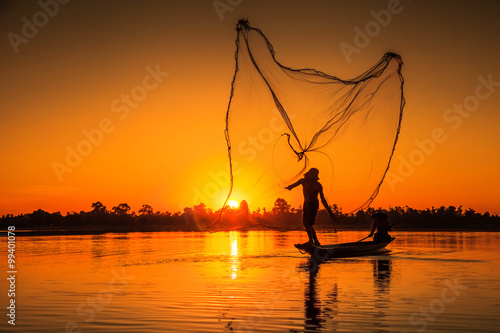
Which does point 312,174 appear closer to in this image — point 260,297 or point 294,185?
point 294,185

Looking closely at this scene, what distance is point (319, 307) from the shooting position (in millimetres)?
12281

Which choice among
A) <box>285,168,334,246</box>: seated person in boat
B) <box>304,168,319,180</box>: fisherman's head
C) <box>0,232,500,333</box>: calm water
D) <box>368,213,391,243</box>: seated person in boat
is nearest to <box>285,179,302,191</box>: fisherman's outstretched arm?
<box>285,168,334,246</box>: seated person in boat

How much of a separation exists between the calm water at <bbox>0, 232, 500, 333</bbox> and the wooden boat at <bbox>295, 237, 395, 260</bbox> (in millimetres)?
561

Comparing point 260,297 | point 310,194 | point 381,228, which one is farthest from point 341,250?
point 260,297

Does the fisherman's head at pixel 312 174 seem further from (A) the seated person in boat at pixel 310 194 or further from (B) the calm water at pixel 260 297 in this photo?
(B) the calm water at pixel 260 297

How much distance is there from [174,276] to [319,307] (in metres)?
7.69

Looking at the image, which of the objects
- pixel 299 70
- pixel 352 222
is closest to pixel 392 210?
pixel 352 222

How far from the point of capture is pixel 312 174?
21328 millimetres

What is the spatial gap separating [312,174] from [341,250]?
4.57 metres

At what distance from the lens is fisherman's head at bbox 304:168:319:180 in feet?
69.7

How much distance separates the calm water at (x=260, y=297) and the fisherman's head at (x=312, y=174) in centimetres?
346

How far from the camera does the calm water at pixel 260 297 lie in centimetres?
1077

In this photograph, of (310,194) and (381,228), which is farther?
(381,228)

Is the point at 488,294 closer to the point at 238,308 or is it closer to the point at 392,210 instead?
the point at 238,308
